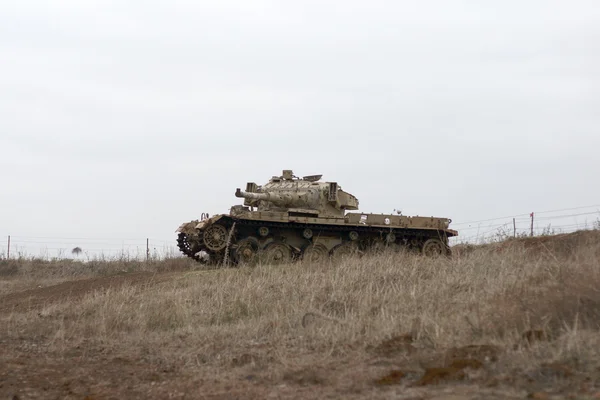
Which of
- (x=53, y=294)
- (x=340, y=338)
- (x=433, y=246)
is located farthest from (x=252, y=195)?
(x=340, y=338)

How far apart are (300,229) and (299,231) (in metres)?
0.08

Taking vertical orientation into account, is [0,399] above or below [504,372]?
below

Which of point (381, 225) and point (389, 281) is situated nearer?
point (389, 281)

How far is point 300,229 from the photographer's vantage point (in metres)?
20.7

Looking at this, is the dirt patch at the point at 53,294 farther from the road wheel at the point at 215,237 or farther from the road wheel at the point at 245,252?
the road wheel at the point at 245,252

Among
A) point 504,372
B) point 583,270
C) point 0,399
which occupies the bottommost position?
point 0,399

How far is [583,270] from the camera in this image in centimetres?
672

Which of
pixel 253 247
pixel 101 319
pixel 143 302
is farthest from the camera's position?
pixel 253 247

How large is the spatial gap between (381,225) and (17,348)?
45.7 feet

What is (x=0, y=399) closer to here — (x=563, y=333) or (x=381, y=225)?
(x=563, y=333)

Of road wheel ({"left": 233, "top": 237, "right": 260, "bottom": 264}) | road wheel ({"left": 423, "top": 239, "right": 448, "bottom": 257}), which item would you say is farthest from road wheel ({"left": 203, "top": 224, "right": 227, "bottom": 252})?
road wheel ({"left": 423, "top": 239, "right": 448, "bottom": 257})

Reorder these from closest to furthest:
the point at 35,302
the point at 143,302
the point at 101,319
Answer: the point at 101,319
the point at 143,302
the point at 35,302

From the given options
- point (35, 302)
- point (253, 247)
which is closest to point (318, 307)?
point (35, 302)

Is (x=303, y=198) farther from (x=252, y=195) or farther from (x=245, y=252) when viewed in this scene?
(x=245, y=252)
